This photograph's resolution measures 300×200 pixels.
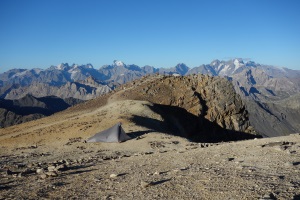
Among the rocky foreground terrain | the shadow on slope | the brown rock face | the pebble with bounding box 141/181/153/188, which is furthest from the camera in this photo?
the brown rock face

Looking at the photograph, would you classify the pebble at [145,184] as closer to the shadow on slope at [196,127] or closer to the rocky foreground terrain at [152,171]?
the rocky foreground terrain at [152,171]

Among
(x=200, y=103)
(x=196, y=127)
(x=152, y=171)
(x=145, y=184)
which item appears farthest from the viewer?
(x=200, y=103)

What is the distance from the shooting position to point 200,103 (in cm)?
6538

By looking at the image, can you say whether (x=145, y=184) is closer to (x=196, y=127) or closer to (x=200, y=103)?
(x=196, y=127)

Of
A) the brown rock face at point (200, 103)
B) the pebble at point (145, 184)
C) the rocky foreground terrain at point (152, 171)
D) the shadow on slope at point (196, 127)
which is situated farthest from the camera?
the brown rock face at point (200, 103)

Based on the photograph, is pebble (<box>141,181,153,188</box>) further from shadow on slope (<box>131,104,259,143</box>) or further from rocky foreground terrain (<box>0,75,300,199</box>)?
shadow on slope (<box>131,104,259,143</box>)

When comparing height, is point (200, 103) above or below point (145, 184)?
above

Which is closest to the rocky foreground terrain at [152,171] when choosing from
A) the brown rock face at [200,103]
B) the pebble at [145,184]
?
the pebble at [145,184]

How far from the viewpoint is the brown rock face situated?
2419 inches

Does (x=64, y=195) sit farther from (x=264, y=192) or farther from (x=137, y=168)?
(x=264, y=192)

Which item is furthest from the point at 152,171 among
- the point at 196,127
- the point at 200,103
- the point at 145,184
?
the point at 200,103

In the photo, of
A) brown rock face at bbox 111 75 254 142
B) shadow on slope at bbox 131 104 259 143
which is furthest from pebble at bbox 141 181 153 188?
brown rock face at bbox 111 75 254 142

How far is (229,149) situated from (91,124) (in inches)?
924

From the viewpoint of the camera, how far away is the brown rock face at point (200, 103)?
6143 cm
